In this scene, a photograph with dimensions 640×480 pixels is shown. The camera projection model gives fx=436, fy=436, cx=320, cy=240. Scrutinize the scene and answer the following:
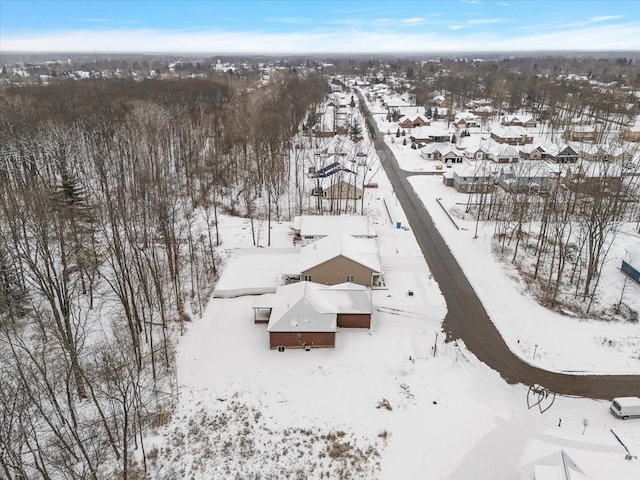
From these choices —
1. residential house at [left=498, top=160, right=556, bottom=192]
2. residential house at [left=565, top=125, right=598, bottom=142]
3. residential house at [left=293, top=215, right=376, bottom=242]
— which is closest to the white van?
residential house at [left=293, top=215, right=376, bottom=242]

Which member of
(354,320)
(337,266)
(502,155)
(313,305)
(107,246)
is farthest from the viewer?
(502,155)

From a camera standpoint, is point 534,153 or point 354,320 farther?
point 534,153

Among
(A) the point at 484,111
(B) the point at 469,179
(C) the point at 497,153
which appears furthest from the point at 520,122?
(B) the point at 469,179

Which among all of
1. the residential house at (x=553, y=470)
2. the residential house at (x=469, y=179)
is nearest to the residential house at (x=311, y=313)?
the residential house at (x=553, y=470)

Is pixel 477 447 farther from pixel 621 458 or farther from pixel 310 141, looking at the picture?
pixel 310 141

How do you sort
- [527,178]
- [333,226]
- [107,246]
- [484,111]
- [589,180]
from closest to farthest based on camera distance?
[107,246], [333,226], [589,180], [527,178], [484,111]

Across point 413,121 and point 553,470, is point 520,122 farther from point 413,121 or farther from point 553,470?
point 553,470
